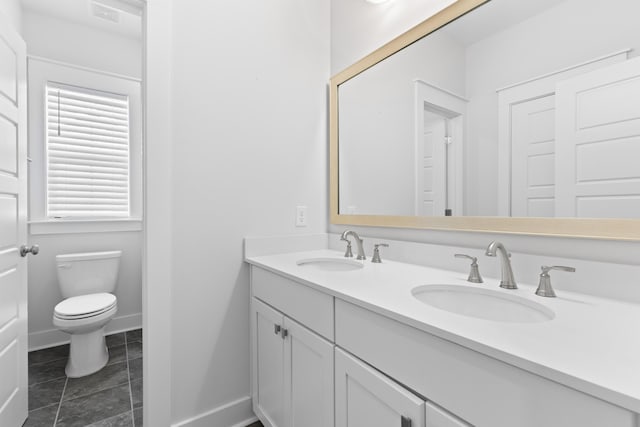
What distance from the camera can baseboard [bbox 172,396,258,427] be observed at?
137 cm

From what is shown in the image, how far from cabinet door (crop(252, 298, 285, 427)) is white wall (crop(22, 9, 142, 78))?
2.36 meters

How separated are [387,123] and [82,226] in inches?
94.6

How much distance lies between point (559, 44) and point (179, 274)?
5.34 feet

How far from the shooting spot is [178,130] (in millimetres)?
1339

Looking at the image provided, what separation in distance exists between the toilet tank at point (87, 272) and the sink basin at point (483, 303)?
2374mm

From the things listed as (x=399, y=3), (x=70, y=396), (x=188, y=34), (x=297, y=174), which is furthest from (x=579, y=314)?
(x=70, y=396)

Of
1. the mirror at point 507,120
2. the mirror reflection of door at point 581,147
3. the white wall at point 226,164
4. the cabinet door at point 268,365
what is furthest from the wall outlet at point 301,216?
the mirror reflection of door at point 581,147

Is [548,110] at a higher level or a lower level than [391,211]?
higher

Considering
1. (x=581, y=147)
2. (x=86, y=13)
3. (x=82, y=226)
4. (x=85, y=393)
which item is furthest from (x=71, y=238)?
(x=581, y=147)

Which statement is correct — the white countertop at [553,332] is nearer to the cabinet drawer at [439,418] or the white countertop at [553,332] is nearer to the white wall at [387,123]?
the cabinet drawer at [439,418]

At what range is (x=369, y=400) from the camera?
810 millimetres

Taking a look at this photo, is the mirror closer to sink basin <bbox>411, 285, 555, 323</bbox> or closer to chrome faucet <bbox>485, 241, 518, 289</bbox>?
chrome faucet <bbox>485, 241, 518, 289</bbox>

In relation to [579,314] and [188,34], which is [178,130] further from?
[579,314]

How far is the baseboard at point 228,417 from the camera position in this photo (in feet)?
4.48
